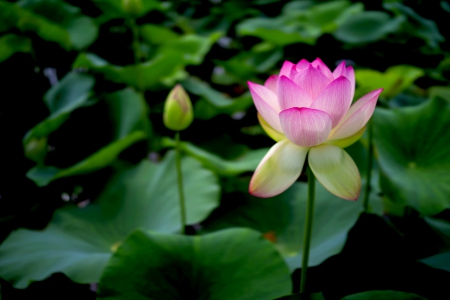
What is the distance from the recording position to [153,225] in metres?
0.78

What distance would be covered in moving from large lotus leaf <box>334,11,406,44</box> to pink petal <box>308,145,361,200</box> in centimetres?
123

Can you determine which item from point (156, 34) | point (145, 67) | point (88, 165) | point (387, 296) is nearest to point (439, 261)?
point (387, 296)

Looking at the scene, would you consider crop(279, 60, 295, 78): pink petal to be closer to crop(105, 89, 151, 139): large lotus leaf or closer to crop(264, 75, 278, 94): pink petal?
crop(264, 75, 278, 94): pink petal

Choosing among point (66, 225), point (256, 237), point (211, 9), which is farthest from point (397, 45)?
point (66, 225)

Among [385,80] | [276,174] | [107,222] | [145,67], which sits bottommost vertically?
[107,222]

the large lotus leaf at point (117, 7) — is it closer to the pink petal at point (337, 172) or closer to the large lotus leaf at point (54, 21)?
the large lotus leaf at point (54, 21)

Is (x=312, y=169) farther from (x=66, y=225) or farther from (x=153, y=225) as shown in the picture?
(x=66, y=225)

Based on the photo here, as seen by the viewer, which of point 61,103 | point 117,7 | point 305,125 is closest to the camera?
point 305,125

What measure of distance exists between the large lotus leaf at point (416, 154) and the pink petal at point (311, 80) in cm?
38

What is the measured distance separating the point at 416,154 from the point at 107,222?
70cm

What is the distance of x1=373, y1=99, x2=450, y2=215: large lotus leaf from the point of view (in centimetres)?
66

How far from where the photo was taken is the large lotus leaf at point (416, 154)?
0.66m

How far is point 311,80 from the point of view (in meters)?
0.38

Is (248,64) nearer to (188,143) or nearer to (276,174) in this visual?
(188,143)
